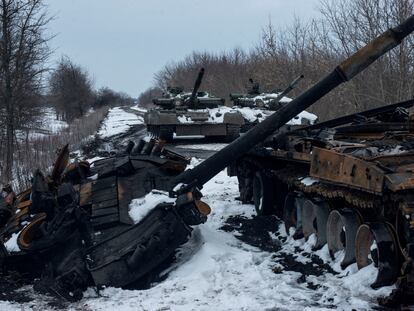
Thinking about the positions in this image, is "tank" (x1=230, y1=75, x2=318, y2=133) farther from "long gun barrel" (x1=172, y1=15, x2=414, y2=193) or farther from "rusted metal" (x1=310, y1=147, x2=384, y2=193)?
"rusted metal" (x1=310, y1=147, x2=384, y2=193)

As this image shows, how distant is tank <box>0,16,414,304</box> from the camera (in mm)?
5027

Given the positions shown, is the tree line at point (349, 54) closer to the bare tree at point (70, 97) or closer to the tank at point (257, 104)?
the tank at point (257, 104)

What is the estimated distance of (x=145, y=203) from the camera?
257 inches

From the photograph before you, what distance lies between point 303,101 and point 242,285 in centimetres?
254

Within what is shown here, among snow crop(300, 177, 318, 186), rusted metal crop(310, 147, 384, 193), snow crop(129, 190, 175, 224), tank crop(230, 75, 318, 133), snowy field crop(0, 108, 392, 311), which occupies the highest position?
tank crop(230, 75, 318, 133)

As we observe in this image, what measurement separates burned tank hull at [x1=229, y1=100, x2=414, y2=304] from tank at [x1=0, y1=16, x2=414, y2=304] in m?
0.02

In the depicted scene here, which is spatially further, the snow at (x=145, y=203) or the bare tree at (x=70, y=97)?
the bare tree at (x=70, y=97)

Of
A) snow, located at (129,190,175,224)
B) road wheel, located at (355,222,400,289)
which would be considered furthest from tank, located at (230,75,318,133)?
road wheel, located at (355,222,400,289)

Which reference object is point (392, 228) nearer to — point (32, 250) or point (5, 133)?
point (32, 250)

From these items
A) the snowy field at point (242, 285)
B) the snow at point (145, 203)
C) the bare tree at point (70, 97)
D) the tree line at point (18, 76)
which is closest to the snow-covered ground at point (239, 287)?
the snowy field at point (242, 285)

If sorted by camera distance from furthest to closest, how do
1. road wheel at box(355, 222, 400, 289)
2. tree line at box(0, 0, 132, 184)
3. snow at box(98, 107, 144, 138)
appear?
snow at box(98, 107, 144, 138), tree line at box(0, 0, 132, 184), road wheel at box(355, 222, 400, 289)

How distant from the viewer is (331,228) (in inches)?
250

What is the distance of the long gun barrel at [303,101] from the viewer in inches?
262

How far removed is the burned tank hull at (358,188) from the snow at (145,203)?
1523 mm
